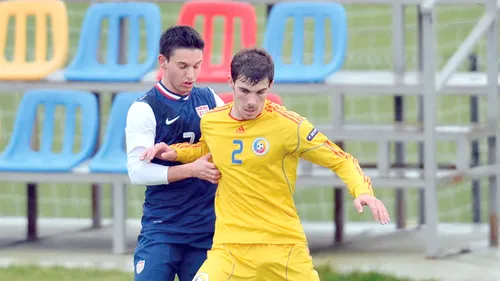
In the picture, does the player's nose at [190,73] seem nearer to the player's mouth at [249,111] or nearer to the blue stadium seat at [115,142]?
the player's mouth at [249,111]

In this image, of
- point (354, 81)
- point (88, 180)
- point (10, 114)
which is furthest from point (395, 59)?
point (10, 114)

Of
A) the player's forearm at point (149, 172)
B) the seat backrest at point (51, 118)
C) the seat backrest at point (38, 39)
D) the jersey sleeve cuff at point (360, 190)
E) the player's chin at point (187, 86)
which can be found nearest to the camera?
the jersey sleeve cuff at point (360, 190)

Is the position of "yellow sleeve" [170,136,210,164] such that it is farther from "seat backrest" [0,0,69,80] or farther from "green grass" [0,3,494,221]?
Result: "green grass" [0,3,494,221]

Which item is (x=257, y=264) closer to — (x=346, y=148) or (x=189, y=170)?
(x=189, y=170)

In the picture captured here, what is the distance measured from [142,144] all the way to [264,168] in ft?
2.03

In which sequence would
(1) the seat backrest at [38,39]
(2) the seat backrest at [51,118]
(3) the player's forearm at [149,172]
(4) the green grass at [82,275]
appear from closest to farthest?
1. (3) the player's forearm at [149,172]
2. (4) the green grass at [82,275]
3. (2) the seat backrest at [51,118]
4. (1) the seat backrest at [38,39]

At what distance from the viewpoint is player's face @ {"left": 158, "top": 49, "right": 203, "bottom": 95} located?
5566mm

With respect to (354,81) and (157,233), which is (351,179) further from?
(354,81)

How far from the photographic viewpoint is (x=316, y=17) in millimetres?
9500

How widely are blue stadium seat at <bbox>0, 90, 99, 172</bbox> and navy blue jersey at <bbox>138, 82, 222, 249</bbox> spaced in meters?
3.46

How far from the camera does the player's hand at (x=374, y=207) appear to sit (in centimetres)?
487

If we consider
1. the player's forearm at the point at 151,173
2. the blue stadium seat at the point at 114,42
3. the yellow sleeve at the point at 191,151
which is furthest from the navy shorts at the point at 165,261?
the blue stadium seat at the point at 114,42

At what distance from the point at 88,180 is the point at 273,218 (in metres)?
3.90

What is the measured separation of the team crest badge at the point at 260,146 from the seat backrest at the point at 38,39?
4.48 meters
